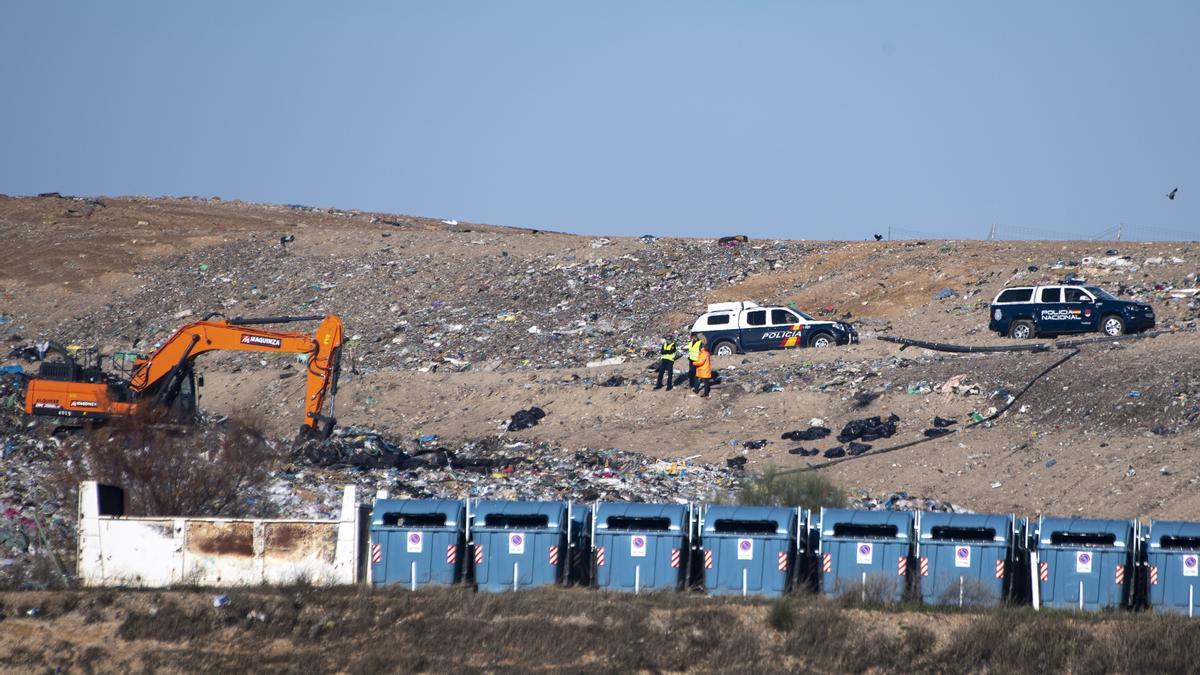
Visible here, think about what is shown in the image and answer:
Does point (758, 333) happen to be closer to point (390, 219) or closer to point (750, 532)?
point (750, 532)

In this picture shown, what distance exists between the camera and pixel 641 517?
49.0 feet

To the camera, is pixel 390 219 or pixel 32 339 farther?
pixel 390 219

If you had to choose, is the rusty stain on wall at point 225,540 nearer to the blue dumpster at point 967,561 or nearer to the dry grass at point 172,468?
the dry grass at point 172,468

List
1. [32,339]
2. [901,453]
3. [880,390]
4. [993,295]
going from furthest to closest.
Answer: [32,339], [993,295], [880,390], [901,453]

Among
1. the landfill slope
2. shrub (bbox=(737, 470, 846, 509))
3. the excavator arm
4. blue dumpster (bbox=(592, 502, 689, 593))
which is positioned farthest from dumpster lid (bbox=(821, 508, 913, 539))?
the excavator arm

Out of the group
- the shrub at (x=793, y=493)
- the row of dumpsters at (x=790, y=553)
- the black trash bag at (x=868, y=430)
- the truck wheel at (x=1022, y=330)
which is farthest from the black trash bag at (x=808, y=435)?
the row of dumpsters at (x=790, y=553)

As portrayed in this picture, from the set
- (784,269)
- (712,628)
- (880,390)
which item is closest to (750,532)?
(712,628)

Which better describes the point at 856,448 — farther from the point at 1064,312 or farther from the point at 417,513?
the point at 417,513

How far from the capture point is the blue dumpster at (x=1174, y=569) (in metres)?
14.0

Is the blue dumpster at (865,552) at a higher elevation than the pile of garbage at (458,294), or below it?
below

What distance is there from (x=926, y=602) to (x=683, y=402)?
1408 cm

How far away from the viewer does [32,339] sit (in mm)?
39938

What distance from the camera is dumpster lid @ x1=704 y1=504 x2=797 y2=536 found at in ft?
48.4

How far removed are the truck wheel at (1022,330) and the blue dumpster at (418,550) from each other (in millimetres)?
19184
